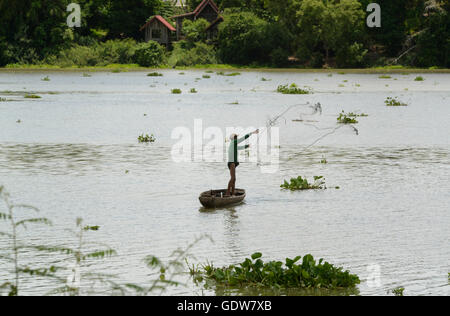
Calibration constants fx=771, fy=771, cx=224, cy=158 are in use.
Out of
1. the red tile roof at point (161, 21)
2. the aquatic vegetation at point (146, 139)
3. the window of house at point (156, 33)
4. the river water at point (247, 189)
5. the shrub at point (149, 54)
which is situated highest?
the red tile roof at point (161, 21)

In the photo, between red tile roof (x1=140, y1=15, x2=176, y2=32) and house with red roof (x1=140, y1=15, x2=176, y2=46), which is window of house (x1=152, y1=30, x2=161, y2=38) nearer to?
house with red roof (x1=140, y1=15, x2=176, y2=46)

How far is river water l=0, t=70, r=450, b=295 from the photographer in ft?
41.8

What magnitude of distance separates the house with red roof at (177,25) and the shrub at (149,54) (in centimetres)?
824

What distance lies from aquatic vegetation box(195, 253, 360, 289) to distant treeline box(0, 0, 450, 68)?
87792mm

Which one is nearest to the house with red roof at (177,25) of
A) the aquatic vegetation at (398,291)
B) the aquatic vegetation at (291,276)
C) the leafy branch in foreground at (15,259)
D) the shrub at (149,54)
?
the shrub at (149,54)

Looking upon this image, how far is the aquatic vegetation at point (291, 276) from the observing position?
10.8 meters

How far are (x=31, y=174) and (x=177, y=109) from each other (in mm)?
22114

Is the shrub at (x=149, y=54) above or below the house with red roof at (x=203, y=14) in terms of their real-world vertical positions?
below

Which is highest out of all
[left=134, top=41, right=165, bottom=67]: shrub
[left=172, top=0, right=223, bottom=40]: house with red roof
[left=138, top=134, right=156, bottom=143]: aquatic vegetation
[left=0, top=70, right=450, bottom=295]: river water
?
[left=172, top=0, right=223, bottom=40]: house with red roof

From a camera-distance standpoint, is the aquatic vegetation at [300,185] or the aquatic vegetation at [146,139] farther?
the aquatic vegetation at [146,139]

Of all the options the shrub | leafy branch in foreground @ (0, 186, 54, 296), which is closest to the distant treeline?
the shrub

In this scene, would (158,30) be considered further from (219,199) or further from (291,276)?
(291,276)

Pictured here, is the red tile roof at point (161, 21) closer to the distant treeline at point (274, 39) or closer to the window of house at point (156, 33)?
the window of house at point (156, 33)

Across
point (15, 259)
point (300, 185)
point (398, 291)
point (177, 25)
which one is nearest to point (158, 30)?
point (177, 25)
